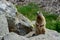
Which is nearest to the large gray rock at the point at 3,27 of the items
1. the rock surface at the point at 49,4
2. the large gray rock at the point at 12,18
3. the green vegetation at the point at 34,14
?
the large gray rock at the point at 12,18

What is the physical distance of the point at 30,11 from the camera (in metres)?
12.5

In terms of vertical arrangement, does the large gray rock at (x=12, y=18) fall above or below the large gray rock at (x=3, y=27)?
below

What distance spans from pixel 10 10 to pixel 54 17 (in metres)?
3.37

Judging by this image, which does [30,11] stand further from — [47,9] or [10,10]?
[10,10]

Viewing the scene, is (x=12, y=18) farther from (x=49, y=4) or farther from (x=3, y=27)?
(x=49, y=4)

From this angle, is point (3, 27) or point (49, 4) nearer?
point (3, 27)

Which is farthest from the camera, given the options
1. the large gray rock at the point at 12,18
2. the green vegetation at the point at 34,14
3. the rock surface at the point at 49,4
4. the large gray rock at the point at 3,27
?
the rock surface at the point at 49,4

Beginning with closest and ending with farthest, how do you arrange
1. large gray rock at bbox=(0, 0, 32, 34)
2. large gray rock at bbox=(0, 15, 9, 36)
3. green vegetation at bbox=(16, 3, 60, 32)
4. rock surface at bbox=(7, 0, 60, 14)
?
large gray rock at bbox=(0, 15, 9, 36)
large gray rock at bbox=(0, 0, 32, 34)
green vegetation at bbox=(16, 3, 60, 32)
rock surface at bbox=(7, 0, 60, 14)

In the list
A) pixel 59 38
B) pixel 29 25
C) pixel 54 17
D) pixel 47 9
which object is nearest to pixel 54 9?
pixel 47 9

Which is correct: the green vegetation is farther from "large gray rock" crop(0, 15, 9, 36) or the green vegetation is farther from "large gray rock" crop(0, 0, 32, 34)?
"large gray rock" crop(0, 15, 9, 36)

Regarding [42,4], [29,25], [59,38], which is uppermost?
[59,38]

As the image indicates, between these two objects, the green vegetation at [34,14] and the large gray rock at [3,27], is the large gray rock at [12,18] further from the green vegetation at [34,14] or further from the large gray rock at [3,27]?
the green vegetation at [34,14]

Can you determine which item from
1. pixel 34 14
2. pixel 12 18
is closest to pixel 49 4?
pixel 34 14

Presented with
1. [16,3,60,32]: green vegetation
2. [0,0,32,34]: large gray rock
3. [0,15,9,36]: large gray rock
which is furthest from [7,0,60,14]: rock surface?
[0,15,9,36]: large gray rock
